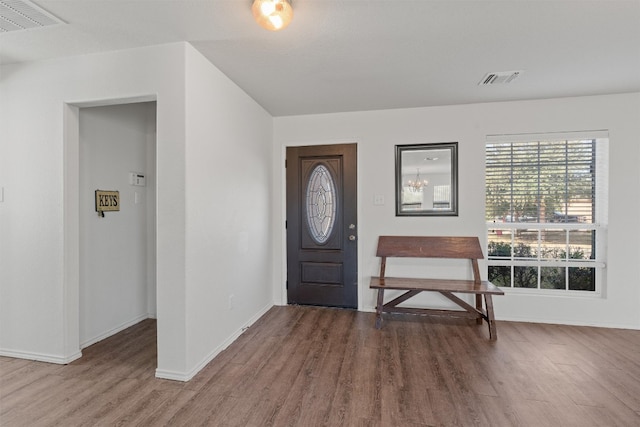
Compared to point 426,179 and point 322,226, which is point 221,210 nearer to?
point 322,226

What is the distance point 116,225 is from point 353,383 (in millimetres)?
2627

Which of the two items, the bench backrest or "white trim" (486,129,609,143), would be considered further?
the bench backrest

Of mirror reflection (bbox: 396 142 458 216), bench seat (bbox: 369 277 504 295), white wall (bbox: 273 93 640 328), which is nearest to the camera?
bench seat (bbox: 369 277 504 295)

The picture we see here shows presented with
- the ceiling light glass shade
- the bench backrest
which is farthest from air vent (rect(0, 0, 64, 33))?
the bench backrest

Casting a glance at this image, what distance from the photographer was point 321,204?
389 cm

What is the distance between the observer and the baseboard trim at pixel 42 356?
2.45m

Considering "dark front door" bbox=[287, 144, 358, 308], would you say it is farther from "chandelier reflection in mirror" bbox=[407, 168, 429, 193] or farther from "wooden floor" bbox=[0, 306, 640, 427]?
"wooden floor" bbox=[0, 306, 640, 427]

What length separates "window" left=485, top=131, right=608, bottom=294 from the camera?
11.2 ft

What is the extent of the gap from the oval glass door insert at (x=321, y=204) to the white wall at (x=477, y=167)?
0.35m

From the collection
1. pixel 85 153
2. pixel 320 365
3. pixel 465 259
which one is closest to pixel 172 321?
pixel 320 365

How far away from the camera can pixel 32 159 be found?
248 centimetres

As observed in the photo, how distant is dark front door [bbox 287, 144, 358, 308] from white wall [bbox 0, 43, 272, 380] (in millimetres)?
1301

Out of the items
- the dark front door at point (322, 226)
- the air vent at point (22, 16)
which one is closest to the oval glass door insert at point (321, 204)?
the dark front door at point (322, 226)

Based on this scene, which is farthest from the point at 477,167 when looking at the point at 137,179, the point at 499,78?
the point at 137,179
